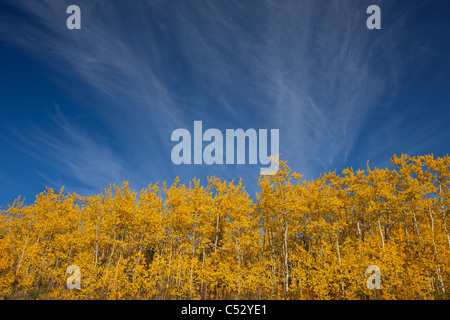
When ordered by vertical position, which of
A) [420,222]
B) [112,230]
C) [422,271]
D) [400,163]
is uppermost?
[400,163]

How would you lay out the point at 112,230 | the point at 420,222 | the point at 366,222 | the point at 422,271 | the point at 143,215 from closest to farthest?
the point at 422,271 < the point at 143,215 < the point at 112,230 < the point at 420,222 < the point at 366,222

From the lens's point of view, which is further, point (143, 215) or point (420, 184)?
point (420, 184)

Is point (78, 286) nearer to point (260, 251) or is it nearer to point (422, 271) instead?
point (260, 251)

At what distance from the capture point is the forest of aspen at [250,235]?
18.1m

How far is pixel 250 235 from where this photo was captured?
70.9 feet

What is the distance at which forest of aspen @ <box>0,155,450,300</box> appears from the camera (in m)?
18.1
